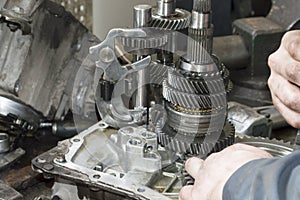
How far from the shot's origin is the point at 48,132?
5.62 ft

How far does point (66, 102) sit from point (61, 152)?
39 cm

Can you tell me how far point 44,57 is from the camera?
1657 millimetres

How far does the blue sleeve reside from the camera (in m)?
0.88

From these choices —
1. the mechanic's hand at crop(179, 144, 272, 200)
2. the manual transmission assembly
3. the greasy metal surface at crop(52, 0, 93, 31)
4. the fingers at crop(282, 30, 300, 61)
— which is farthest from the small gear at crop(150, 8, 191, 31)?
the greasy metal surface at crop(52, 0, 93, 31)

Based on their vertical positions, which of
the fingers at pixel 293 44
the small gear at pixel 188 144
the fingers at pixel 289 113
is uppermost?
the fingers at pixel 293 44

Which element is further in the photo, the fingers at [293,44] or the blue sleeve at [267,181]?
the fingers at [293,44]

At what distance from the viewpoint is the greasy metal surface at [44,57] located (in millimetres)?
1578

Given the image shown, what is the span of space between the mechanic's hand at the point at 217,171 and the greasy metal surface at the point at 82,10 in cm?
94

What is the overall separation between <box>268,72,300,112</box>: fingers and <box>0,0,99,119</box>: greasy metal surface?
0.61m

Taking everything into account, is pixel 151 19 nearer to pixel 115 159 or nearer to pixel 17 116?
pixel 115 159

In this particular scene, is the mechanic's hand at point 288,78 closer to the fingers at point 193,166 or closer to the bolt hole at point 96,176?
the fingers at point 193,166

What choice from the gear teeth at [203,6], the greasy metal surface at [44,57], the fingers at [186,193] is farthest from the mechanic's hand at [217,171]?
the greasy metal surface at [44,57]

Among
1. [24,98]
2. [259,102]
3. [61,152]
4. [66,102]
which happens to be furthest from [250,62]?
[61,152]

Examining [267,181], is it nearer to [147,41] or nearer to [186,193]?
[186,193]
